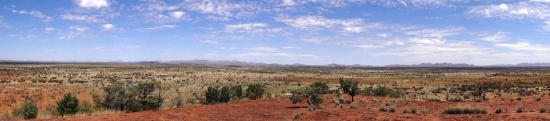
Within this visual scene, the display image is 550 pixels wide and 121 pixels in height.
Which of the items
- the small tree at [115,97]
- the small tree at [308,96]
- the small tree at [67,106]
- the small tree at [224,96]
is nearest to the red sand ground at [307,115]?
the small tree at [308,96]

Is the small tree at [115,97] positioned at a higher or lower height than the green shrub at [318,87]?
lower

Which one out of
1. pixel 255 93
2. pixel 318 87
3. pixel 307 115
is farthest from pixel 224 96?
pixel 307 115

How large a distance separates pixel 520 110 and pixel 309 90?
10924 mm

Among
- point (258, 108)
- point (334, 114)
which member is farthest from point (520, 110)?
point (258, 108)

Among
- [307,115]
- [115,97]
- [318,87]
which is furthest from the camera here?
[318,87]

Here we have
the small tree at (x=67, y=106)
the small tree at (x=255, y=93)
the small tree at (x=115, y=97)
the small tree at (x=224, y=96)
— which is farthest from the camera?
the small tree at (x=255, y=93)

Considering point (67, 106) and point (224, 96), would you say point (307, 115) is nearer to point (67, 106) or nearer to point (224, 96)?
point (67, 106)

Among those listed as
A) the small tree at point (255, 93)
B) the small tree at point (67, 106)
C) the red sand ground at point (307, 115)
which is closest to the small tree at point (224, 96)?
the small tree at point (255, 93)

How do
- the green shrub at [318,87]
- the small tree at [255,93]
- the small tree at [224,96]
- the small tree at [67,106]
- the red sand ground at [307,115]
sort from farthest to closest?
the small tree at [255,93], the small tree at [224,96], the green shrub at [318,87], the small tree at [67,106], the red sand ground at [307,115]

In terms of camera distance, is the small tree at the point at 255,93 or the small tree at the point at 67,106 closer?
the small tree at the point at 67,106

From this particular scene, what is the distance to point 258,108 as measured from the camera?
73.8 feet

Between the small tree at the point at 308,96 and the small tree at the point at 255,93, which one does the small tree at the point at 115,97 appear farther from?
the small tree at the point at 308,96

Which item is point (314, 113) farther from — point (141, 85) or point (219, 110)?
point (141, 85)

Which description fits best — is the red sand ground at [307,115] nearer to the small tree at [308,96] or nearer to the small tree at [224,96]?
the small tree at [308,96]
